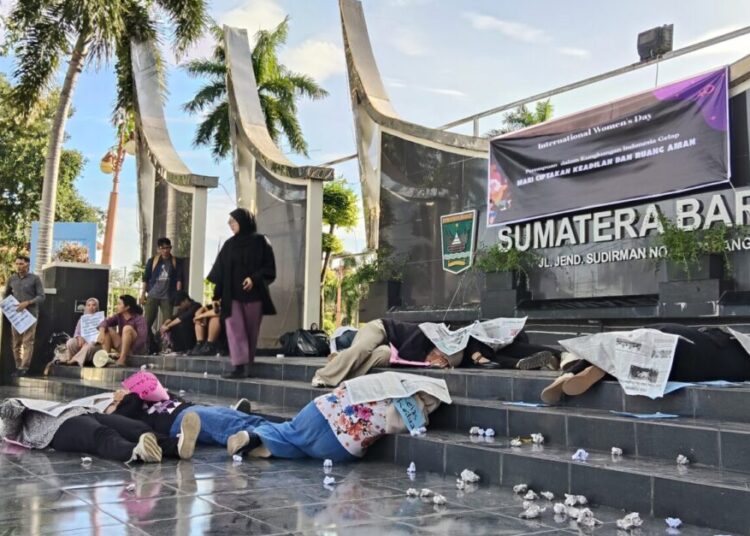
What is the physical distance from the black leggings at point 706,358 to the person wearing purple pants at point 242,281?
3.71 m

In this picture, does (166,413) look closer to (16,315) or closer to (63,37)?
(16,315)

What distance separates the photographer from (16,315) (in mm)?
11031

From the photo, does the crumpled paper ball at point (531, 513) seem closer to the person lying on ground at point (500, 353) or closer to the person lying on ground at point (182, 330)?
the person lying on ground at point (500, 353)

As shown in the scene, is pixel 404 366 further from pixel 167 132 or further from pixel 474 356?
pixel 167 132

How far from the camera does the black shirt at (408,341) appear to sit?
6391 mm

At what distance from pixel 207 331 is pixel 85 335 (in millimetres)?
2269

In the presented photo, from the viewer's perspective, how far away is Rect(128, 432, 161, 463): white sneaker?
4445 millimetres

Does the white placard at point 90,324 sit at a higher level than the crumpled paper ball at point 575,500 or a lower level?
higher

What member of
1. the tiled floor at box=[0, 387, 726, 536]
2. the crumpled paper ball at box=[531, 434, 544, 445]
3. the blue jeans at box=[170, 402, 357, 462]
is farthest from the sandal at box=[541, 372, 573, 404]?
the blue jeans at box=[170, 402, 357, 462]

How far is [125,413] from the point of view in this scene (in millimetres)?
5047

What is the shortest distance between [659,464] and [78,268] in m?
11.1

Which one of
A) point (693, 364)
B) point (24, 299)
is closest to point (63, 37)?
point (24, 299)

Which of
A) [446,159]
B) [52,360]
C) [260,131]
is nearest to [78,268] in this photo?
[52,360]

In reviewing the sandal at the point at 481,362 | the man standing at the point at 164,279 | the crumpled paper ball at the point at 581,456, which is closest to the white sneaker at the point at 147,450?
the crumpled paper ball at the point at 581,456
